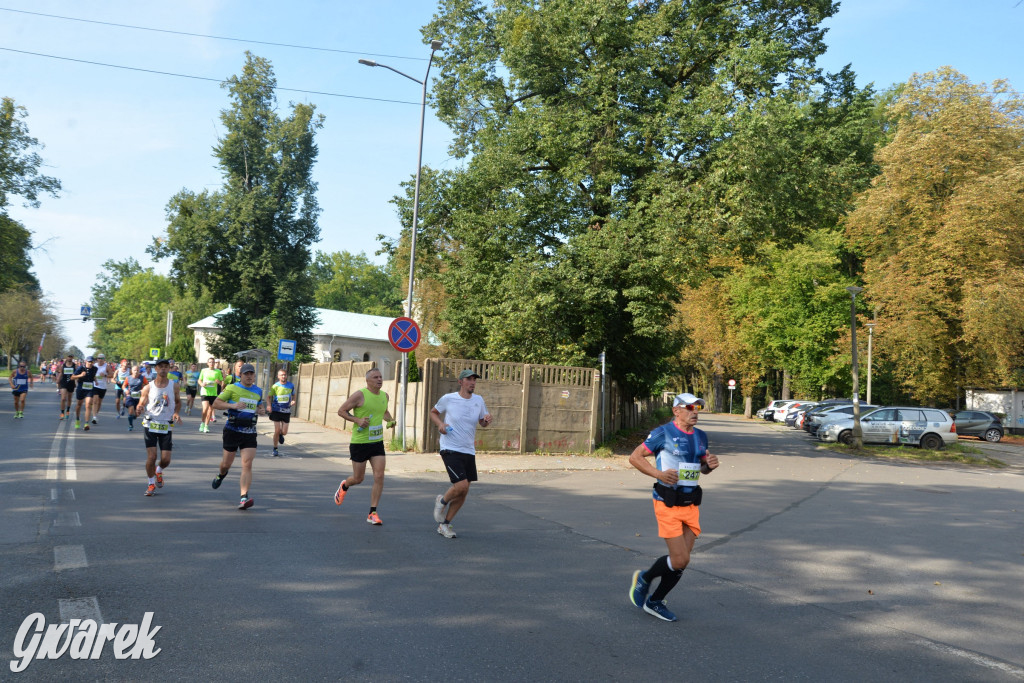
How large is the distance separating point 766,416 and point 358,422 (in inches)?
1872

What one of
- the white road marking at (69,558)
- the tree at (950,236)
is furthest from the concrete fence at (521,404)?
the tree at (950,236)

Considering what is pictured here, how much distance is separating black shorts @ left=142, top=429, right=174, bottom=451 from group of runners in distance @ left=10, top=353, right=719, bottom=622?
0.01 m

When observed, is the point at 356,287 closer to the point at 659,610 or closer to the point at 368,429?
the point at 368,429

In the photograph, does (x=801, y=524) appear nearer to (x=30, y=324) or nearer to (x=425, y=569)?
(x=425, y=569)

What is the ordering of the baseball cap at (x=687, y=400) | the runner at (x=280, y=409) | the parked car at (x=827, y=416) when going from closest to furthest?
the baseball cap at (x=687, y=400) < the runner at (x=280, y=409) < the parked car at (x=827, y=416)

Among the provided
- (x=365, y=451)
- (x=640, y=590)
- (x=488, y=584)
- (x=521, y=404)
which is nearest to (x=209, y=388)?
(x=521, y=404)

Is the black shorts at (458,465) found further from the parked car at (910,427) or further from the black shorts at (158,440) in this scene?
the parked car at (910,427)

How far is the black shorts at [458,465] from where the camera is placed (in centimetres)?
859

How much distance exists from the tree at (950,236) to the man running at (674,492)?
34.3 m

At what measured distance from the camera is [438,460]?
55.9 ft

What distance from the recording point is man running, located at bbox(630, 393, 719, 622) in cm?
572

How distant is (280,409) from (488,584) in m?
12.0

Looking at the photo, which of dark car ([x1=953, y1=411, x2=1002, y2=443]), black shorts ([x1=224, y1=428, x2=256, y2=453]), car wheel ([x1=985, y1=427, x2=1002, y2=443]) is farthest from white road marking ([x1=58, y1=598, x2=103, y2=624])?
car wheel ([x1=985, y1=427, x2=1002, y2=443])

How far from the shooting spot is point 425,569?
682 centimetres
